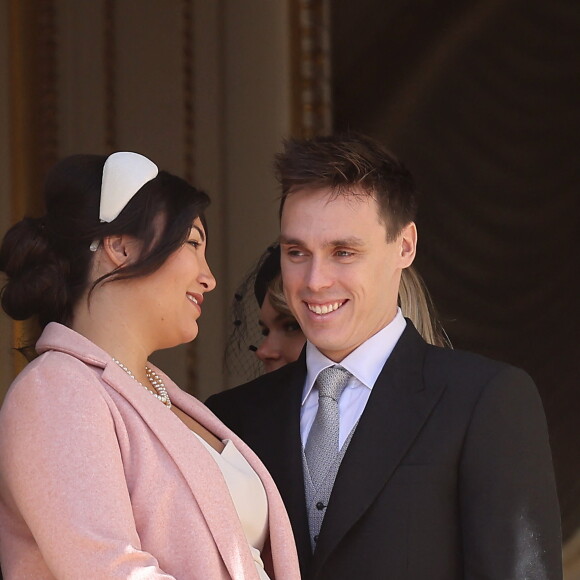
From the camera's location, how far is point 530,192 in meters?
4.03

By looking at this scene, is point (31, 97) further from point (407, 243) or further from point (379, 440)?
point (379, 440)

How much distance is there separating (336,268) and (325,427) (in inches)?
11.9

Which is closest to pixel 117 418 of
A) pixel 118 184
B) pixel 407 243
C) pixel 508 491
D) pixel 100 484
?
pixel 100 484

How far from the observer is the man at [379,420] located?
227cm

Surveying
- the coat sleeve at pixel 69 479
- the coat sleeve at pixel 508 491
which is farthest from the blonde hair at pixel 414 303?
the coat sleeve at pixel 69 479

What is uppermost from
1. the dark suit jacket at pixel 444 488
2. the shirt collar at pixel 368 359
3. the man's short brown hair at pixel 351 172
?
the man's short brown hair at pixel 351 172

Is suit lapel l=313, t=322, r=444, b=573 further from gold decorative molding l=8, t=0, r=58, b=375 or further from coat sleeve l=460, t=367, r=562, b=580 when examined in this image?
gold decorative molding l=8, t=0, r=58, b=375

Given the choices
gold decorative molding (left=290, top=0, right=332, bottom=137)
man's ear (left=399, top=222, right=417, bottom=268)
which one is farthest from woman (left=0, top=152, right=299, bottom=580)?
gold decorative molding (left=290, top=0, right=332, bottom=137)

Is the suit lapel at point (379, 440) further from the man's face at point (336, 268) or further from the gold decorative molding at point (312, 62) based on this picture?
the gold decorative molding at point (312, 62)

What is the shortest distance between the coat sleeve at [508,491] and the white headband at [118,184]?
2.37 feet

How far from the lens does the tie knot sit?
8.13ft

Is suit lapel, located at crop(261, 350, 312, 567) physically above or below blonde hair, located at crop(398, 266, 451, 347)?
below

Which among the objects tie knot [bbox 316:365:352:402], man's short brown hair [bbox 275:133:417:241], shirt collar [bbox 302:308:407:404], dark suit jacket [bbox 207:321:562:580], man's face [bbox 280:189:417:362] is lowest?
dark suit jacket [bbox 207:321:562:580]

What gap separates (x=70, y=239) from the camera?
2211mm
